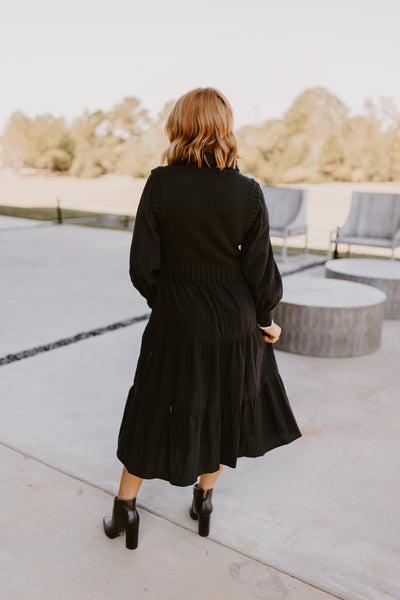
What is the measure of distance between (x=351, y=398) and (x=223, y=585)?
181 centimetres

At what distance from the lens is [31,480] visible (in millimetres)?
2385

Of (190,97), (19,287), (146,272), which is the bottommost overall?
(19,287)

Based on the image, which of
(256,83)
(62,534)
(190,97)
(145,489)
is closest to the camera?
(190,97)

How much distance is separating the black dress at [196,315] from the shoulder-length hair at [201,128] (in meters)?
0.04

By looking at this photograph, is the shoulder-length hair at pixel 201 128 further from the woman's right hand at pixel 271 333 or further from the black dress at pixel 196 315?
the woman's right hand at pixel 271 333

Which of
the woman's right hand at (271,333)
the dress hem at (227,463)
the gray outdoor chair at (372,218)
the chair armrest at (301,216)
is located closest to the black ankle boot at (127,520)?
the dress hem at (227,463)

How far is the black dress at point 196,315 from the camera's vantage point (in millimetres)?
1674

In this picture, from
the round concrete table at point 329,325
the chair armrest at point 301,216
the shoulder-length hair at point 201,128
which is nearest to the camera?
the shoulder-length hair at point 201,128

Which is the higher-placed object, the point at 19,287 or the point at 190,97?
the point at 190,97

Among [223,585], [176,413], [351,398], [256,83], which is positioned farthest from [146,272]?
[256,83]

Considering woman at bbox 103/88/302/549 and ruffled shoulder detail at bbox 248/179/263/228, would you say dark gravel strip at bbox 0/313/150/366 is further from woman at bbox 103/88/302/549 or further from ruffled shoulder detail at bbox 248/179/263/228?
ruffled shoulder detail at bbox 248/179/263/228

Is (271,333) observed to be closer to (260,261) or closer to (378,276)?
(260,261)

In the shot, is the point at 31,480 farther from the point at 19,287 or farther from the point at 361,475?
the point at 19,287

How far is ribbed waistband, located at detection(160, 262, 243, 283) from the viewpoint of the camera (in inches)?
69.4
